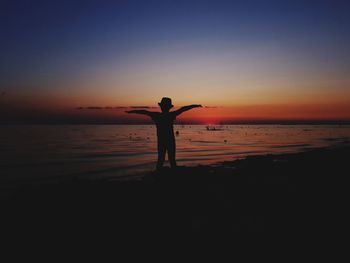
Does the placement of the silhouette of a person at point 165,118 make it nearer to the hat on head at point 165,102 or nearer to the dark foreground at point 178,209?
the hat on head at point 165,102

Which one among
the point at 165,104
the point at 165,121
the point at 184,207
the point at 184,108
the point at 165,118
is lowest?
the point at 184,207

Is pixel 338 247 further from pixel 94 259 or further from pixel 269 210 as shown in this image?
pixel 94 259

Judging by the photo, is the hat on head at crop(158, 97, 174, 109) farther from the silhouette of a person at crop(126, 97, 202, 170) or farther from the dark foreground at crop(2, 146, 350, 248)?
the dark foreground at crop(2, 146, 350, 248)

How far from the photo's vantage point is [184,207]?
724 centimetres

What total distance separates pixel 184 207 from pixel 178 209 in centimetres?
23

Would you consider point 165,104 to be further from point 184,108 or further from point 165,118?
point 184,108

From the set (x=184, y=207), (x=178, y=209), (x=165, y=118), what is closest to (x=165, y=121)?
(x=165, y=118)

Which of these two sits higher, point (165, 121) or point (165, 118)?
point (165, 118)

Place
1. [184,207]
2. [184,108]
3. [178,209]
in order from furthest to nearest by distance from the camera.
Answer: [184,108]
[184,207]
[178,209]

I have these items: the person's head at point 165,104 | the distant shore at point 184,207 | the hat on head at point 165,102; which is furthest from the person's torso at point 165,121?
the distant shore at point 184,207

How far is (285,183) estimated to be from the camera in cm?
984

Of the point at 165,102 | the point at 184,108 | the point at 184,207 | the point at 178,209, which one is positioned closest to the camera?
the point at 178,209

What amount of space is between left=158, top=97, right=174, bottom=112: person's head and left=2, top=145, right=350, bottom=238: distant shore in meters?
3.01

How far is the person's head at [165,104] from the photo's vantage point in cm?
1047
